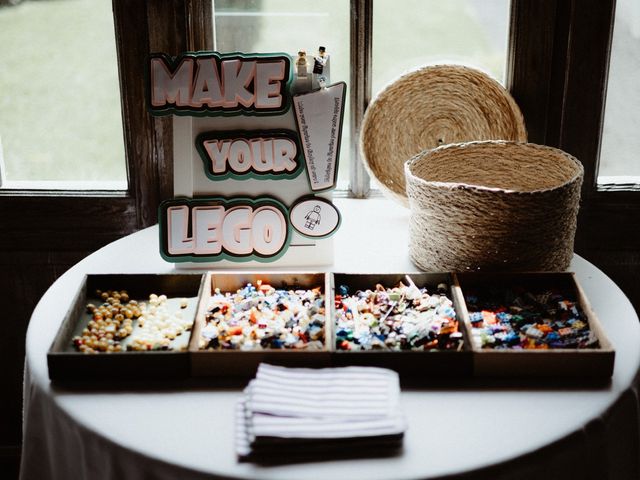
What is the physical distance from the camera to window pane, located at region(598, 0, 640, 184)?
2.01 metres

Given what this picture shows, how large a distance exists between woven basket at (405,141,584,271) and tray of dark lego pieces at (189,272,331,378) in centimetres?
28

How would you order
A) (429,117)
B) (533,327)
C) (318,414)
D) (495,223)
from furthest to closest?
(429,117) → (495,223) → (533,327) → (318,414)

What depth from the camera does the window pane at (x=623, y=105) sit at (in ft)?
6.59

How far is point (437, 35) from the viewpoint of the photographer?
2.08 metres

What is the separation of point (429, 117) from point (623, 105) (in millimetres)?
566

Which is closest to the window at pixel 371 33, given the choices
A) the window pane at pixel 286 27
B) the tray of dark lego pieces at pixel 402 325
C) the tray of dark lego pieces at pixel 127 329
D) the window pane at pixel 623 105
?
the window pane at pixel 286 27

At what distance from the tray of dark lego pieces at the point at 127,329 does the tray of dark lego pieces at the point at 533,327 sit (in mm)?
569

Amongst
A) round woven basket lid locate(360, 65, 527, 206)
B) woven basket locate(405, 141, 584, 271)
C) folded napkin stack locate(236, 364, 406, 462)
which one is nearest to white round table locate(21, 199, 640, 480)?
folded napkin stack locate(236, 364, 406, 462)

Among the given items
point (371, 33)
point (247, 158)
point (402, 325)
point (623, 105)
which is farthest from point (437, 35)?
point (402, 325)

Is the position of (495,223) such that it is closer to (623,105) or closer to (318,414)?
(318,414)

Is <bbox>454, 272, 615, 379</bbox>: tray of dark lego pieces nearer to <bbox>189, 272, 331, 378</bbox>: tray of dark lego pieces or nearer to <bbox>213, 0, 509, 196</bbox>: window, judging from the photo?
<bbox>189, 272, 331, 378</bbox>: tray of dark lego pieces

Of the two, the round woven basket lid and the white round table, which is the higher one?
the round woven basket lid

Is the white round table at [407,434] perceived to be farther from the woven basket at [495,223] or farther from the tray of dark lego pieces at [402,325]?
the woven basket at [495,223]

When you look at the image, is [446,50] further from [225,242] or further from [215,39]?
[225,242]
